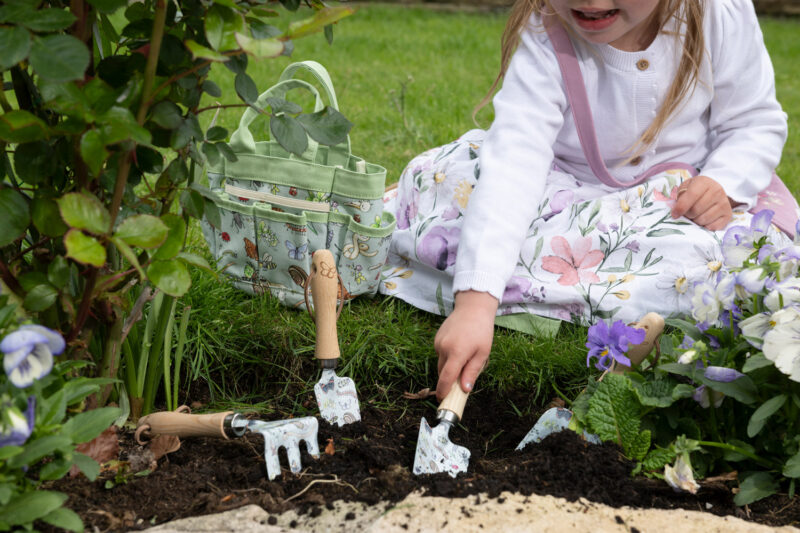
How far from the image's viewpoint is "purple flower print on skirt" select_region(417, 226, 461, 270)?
7.21 feet

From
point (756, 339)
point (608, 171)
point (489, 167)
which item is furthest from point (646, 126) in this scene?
point (756, 339)

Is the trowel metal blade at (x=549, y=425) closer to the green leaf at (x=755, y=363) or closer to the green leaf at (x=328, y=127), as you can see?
the green leaf at (x=755, y=363)

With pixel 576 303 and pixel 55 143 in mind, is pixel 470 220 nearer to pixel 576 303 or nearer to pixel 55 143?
pixel 576 303

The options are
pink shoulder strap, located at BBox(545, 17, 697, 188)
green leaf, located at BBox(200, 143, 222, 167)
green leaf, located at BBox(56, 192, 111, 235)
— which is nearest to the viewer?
green leaf, located at BBox(56, 192, 111, 235)

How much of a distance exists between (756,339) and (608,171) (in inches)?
38.7

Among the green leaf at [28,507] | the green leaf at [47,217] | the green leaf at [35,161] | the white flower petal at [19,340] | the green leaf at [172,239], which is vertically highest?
the green leaf at [35,161]

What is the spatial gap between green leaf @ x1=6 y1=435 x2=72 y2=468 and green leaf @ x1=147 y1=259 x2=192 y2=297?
0.23 metres

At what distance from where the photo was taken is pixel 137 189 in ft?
9.17

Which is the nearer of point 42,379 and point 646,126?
point 42,379

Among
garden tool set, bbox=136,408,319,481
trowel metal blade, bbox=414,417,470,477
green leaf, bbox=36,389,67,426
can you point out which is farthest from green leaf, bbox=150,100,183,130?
trowel metal blade, bbox=414,417,470,477

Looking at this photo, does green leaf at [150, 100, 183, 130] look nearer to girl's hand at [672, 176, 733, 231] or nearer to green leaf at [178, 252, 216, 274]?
green leaf at [178, 252, 216, 274]

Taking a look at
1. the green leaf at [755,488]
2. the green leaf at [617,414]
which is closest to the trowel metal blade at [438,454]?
the green leaf at [617,414]

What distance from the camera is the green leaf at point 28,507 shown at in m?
1.01

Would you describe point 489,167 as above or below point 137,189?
above
